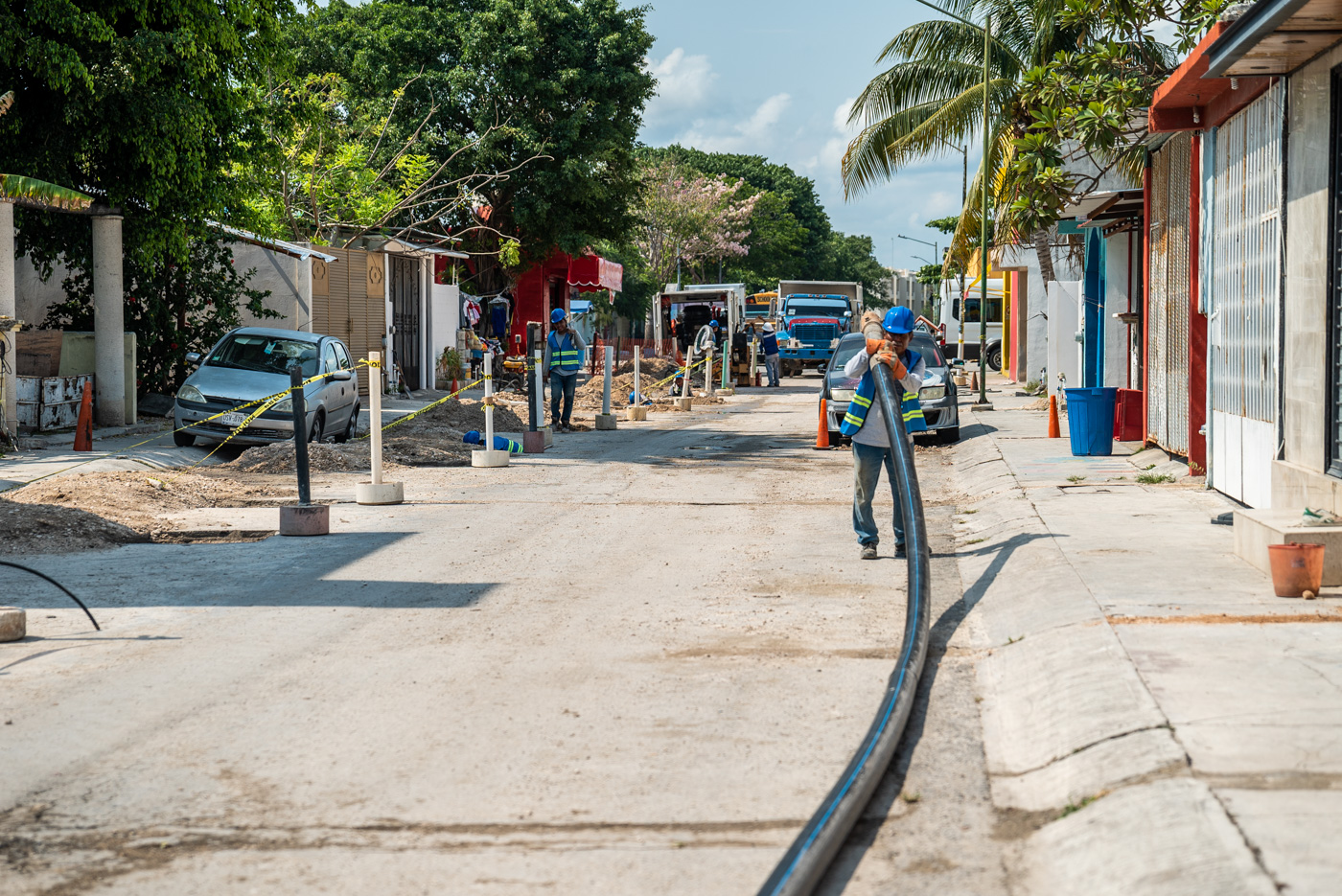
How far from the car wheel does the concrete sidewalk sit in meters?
11.6

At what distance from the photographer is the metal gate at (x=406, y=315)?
31.4 metres

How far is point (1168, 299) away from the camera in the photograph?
15.0 m

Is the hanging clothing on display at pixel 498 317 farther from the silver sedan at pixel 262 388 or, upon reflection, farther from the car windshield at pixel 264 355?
the car windshield at pixel 264 355

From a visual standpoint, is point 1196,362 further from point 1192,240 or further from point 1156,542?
point 1156,542

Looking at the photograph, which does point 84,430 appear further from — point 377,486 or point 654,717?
point 654,717

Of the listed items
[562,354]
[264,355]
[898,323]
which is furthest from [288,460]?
[898,323]

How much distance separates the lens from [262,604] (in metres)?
8.28

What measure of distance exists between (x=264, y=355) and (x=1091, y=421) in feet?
34.6

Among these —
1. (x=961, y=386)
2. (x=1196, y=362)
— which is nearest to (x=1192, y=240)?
(x=1196, y=362)

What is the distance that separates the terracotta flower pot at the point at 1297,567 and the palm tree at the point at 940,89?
2022 cm

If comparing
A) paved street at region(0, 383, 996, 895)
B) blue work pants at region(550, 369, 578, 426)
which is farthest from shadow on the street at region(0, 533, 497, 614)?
blue work pants at region(550, 369, 578, 426)

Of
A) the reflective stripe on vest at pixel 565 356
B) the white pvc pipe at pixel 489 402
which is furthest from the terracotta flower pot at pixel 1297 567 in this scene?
the reflective stripe on vest at pixel 565 356

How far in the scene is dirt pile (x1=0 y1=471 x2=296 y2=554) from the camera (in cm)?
1059

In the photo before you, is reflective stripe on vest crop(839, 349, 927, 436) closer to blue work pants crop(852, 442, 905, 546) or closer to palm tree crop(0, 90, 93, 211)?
blue work pants crop(852, 442, 905, 546)
